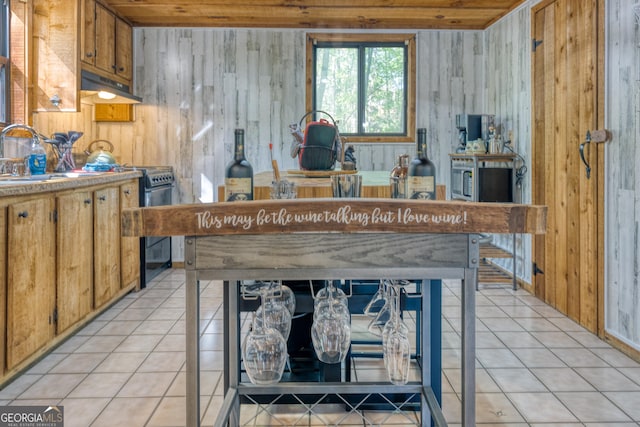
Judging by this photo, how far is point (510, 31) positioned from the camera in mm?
4672

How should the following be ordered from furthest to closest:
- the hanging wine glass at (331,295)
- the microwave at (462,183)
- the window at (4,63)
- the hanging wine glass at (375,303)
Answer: the microwave at (462,183), the window at (4,63), the hanging wine glass at (375,303), the hanging wine glass at (331,295)

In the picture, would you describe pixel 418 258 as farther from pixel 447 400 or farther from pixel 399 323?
pixel 447 400

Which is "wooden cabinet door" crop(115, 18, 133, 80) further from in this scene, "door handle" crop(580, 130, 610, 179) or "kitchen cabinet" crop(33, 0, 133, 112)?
"door handle" crop(580, 130, 610, 179)

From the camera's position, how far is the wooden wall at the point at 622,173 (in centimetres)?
279

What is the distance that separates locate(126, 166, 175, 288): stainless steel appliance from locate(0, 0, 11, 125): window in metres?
1.10

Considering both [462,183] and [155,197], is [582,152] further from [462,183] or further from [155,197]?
[155,197]

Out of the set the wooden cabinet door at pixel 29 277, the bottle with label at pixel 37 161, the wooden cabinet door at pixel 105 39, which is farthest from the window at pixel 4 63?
the wooden cabinet door at pixel 29 277

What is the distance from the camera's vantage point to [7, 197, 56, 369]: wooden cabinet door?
2.38 m

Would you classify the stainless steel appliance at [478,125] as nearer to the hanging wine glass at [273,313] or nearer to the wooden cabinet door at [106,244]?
the wooden cabinet door at [106,244]

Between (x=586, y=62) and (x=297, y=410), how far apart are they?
274 centimetres

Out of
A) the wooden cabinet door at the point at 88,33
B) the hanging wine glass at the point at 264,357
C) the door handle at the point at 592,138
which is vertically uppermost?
the wooden cabinet door at the point at 88,33

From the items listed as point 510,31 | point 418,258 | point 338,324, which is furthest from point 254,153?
point 418,258

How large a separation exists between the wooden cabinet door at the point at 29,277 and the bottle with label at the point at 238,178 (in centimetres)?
131

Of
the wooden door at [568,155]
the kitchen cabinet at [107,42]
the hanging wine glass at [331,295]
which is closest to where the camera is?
the hanging wine glass at [331,295]
